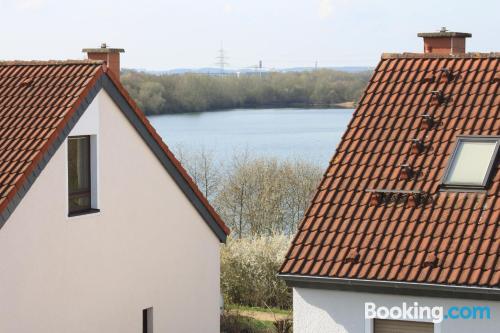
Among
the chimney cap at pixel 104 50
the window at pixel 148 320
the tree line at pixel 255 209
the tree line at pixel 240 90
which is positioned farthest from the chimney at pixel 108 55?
the tree line at pixel 240 90

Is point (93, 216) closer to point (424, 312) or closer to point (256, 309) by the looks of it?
point (424, 312)

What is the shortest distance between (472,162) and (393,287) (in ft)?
6.37

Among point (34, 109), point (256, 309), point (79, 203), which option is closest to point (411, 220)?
point (79, 203)

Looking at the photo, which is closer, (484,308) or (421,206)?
(484,308)

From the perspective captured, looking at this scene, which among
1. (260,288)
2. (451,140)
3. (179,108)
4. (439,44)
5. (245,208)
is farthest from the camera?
(179,108)

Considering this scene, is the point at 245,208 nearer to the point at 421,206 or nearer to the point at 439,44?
the point at 439,44

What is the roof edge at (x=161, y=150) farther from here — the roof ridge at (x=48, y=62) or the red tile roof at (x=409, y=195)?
the red tile roof at (x=409, y=195)

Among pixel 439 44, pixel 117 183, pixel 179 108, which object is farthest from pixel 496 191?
pixel 179 108

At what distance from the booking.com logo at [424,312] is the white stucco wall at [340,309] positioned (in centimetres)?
5

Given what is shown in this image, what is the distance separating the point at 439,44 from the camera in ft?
48.2

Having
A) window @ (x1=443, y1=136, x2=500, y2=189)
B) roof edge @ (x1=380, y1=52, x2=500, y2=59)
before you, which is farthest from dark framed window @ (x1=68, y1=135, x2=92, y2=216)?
window @ (x1=443, y1=136, x2=500, y2=189)

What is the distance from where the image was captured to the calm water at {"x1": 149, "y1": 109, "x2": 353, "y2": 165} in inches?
2280

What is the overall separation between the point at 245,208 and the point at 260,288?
1436 cm

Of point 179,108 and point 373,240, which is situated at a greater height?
point 179,108
